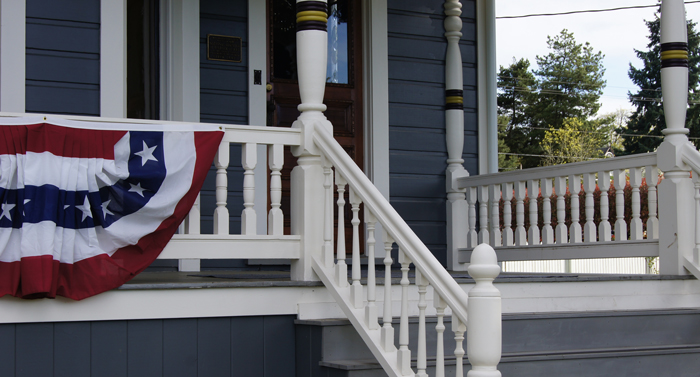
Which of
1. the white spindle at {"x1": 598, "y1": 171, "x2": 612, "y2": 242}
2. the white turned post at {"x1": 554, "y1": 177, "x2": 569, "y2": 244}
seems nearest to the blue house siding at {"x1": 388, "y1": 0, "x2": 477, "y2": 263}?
the white turned post at {"x1": 554, "y1": 177, "x2": 569, "y2": 244}

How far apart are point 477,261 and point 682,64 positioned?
9.06 ft

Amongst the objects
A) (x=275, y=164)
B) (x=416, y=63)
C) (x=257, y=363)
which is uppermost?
(x=416, y=63)

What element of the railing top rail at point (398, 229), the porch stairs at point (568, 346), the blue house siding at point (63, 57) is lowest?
the porch stairs at point (568, 346)

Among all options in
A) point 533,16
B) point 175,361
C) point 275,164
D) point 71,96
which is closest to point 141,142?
point 275,164

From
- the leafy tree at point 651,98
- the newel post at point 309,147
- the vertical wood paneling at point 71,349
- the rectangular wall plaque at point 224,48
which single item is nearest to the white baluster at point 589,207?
the newel post at point 309,147

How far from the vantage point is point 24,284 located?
303 cm

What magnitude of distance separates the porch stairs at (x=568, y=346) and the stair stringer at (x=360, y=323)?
0.28 feet

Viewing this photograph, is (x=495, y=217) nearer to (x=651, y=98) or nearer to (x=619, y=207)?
(x=619, y=207)

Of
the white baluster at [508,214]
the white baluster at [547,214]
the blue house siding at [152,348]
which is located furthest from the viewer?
the white baluster at [508,214]

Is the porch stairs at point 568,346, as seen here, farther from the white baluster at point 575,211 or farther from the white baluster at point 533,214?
the white baluster at point 533,214

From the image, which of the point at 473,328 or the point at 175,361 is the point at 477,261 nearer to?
the point at 473,328

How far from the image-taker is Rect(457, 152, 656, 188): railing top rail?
15.2ft

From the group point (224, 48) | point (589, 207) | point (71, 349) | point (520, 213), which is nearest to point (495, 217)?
point (520, 213)

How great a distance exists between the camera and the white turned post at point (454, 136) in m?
5.96
